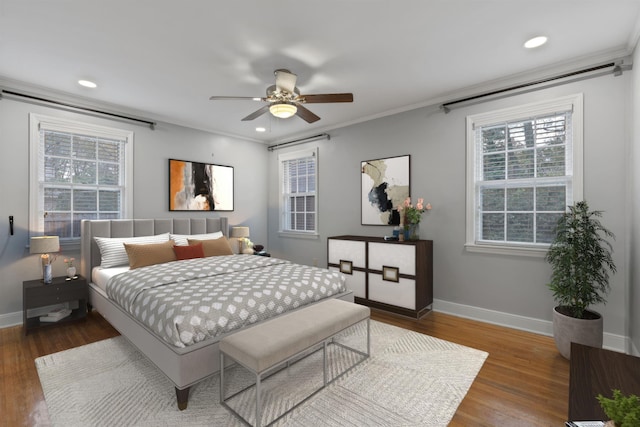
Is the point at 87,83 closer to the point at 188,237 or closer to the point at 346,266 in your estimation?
the point at 188,237

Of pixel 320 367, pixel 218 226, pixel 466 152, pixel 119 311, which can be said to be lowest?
pixel 320 367

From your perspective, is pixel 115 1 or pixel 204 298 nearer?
pixel 115 1

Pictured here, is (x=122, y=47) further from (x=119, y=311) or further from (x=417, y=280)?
(x=417, y=280)

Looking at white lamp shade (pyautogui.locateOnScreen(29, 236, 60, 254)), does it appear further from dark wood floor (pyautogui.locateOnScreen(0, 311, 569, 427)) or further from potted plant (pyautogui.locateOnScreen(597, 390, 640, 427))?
potted plant (pyautogui.locateOnScreen(597, 390, 640, 427))

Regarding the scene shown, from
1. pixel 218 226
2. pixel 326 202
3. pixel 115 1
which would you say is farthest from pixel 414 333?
pixel 115 1

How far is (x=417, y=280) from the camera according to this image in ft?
11.9

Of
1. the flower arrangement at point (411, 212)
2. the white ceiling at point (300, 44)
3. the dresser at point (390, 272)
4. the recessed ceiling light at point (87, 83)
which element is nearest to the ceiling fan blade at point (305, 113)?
the white ceiling at point (300, 44)

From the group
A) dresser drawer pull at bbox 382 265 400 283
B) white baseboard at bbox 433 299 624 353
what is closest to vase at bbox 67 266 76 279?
dresser drawer pull at bbox 382 265 400 283

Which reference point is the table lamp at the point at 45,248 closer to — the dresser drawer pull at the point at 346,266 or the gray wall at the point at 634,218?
the dresser drawer pull at the point at 346,266

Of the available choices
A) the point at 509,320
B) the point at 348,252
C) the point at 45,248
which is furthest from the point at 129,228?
the point at 509,320

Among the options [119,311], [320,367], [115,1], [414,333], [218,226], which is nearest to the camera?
[115,1]

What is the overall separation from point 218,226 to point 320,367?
131 inches

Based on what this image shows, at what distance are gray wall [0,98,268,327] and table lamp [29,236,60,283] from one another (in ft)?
1.03

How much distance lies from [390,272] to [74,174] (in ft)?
14.0
